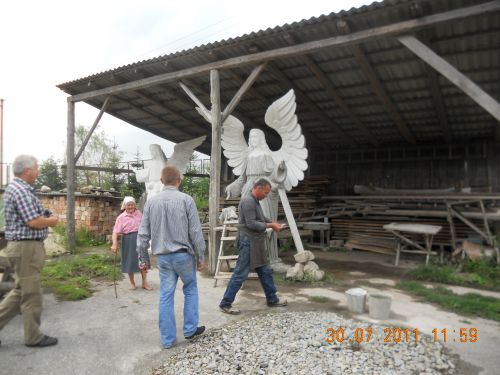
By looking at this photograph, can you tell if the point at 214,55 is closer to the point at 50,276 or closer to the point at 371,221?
the point at 50,276

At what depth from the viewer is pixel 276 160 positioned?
610 centimetres

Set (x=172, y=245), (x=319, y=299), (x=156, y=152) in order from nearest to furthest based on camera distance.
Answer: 1. (x=172, y=245)
2. (x=319, y=299)
3. (x=156, y=152)

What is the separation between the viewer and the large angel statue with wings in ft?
19.1

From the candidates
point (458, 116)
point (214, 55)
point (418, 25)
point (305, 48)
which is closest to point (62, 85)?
point (214, 55)

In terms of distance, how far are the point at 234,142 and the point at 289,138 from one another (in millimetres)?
1116

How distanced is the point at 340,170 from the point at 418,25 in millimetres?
7279

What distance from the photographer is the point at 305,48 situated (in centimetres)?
548

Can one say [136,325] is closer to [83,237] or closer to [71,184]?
[71,184]

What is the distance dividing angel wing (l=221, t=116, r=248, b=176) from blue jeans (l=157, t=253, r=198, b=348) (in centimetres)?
355

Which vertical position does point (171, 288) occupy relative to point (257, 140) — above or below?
below

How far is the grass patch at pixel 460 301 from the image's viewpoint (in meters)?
4.02

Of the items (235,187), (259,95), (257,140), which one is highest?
(259,95)

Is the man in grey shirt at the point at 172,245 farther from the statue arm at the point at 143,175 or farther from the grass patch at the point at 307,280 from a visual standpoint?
the statue arm at the point at 143,175

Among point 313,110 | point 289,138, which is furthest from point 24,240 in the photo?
point 313,110
